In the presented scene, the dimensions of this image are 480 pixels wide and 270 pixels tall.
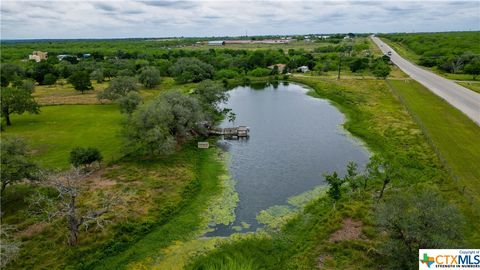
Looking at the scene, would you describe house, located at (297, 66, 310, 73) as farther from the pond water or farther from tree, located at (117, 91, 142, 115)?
tree, located at (117, 91, 142, 115)

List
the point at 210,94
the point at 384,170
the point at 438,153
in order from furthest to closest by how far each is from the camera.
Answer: the point at 210,94 < the point at 438,153 < the point at 384,170

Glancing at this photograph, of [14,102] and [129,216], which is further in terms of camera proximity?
[14,102]

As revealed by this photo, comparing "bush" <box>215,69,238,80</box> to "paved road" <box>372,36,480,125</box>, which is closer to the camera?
"paved road" <box>372,36,480,125</box>

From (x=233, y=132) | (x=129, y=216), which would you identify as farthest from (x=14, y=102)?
(x=129, y=216)

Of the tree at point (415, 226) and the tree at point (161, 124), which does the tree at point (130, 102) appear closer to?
the tree at point (161, 124)

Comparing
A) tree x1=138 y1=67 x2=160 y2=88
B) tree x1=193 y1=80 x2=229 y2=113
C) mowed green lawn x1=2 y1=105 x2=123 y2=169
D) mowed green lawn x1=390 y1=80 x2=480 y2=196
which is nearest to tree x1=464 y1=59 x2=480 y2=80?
mowed green lawn x1=390 y1=80 x2=480 y2=196

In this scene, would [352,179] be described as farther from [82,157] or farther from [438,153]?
[82,157]
